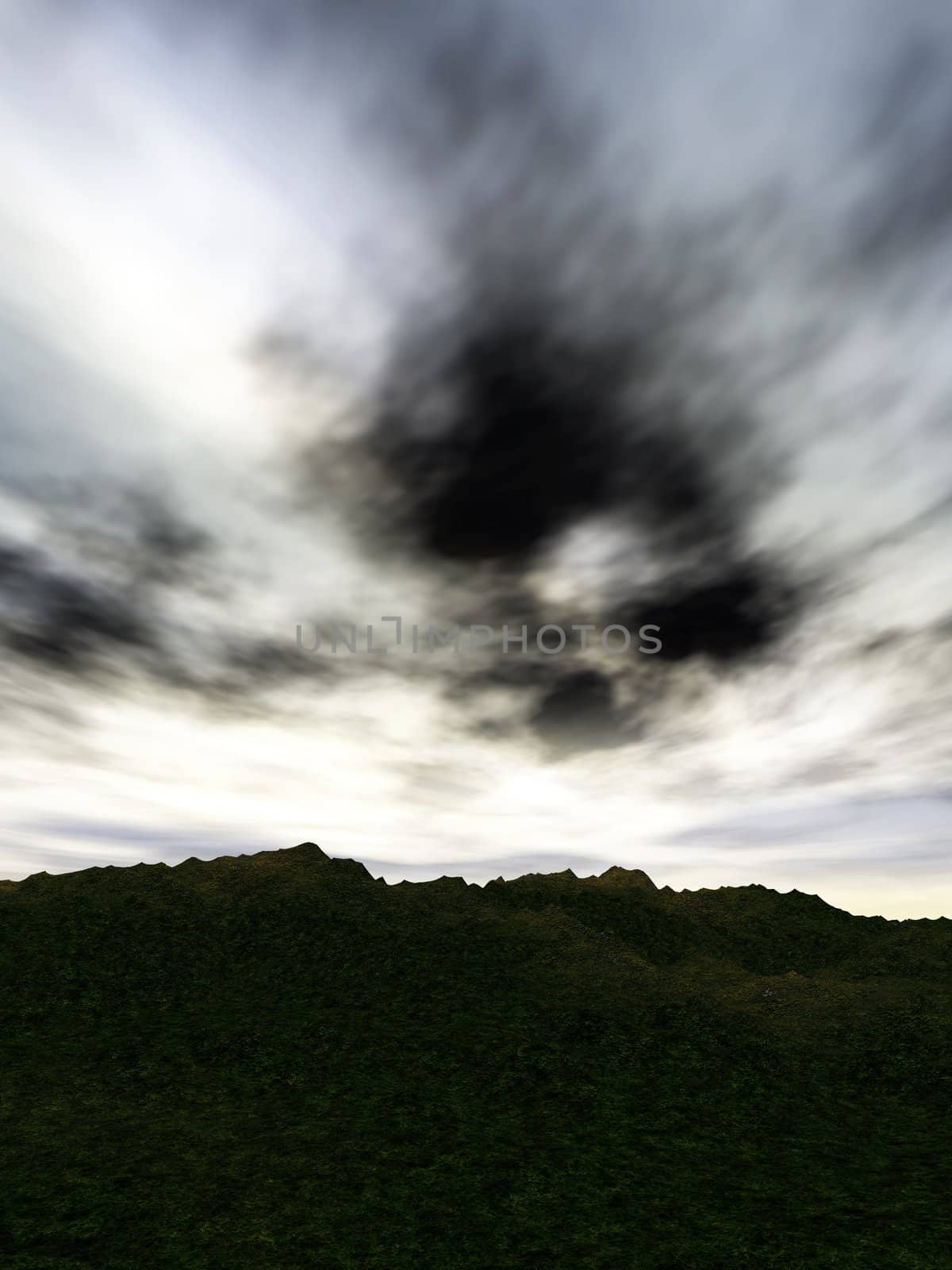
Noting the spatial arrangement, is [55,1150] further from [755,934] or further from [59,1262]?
[755,934]

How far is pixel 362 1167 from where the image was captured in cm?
2211

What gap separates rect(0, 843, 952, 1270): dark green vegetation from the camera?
1847 centimetres

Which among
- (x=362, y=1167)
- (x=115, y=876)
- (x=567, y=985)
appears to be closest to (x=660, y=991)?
(x=567, y=985)

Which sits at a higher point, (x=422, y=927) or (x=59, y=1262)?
(x=422, y=927)

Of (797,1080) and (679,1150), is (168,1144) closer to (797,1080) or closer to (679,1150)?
(679,1150)

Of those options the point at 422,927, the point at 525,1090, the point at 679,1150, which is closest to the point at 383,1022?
the point at 525,1090

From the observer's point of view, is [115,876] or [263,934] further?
[115,876]

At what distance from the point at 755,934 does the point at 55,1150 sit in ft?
175

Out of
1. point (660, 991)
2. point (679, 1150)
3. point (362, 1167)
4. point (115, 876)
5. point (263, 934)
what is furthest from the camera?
point (115, 876)

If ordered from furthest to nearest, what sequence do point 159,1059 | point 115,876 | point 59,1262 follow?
point 115,876 → point 159,1059 → point 59,1262

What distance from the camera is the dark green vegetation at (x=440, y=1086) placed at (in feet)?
60.6

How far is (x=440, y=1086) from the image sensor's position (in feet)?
94.5

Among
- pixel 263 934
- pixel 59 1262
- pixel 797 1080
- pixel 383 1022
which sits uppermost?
pixel 263 934

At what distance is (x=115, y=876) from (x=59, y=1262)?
40.6 m
